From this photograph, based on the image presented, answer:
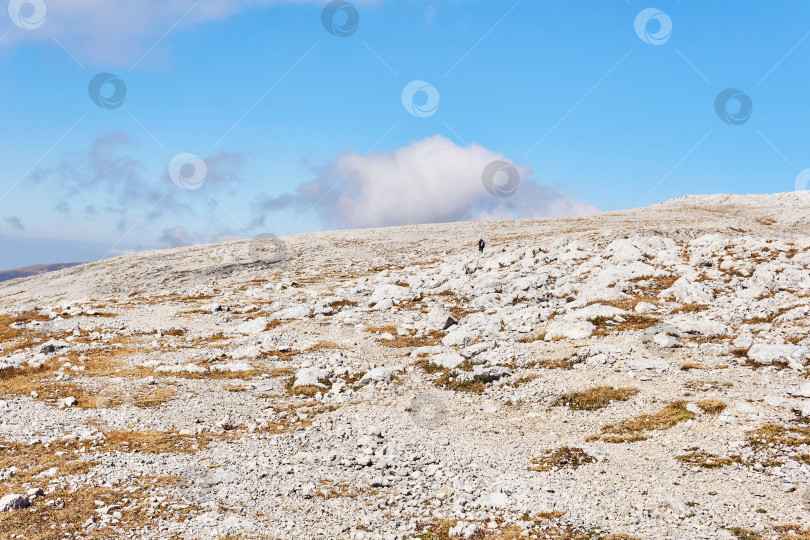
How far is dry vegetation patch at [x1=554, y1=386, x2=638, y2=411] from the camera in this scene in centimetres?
2195

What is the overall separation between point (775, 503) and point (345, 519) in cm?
1250

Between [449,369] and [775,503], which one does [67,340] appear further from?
[775,503]

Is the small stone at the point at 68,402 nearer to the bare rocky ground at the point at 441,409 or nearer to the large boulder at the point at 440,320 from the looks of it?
the bare rocky ground at the point at 441,409

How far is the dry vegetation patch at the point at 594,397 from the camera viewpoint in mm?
21953

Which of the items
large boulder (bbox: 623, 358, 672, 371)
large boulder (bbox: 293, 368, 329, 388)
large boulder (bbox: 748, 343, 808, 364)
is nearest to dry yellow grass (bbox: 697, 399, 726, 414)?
large boulder (bbox: 623, 358, 672, 371)

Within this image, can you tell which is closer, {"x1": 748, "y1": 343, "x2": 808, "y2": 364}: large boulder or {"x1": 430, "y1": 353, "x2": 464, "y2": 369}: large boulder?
{"x1": 748, "y1": 343, "x2": 808, "y2": 364}: large boulder

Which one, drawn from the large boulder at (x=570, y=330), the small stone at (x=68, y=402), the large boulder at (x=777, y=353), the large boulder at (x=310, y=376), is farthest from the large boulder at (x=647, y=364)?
the small stone at (x=68, y=402)

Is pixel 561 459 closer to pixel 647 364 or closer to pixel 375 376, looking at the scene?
pixel 647 364

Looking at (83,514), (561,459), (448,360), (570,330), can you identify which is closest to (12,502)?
(83,514)

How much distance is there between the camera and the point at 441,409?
75.9 feet

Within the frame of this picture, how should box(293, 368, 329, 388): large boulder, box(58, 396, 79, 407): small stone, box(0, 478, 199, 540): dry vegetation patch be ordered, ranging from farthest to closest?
box(293, 368, 329, 388): large boulder, box(58, 396, 79, 407): small stone, box(0, 478, 199, 540): dry vegetation patch

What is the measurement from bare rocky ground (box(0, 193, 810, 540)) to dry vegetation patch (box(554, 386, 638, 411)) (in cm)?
10

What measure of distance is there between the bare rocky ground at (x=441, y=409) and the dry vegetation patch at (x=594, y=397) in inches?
3.8

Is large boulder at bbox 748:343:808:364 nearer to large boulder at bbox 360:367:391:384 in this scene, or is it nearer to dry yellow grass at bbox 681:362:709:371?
dry yellow grass at bbox 681:362:709:371
